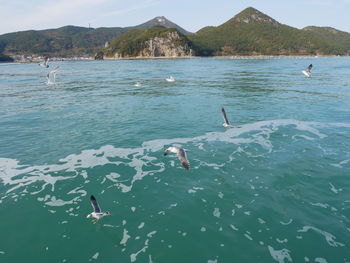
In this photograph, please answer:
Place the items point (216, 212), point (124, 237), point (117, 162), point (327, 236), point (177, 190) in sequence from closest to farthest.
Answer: point (327, 236), point (124, 237), point (216, 212), point (177, 190), point (117, 162)

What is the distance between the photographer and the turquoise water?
8898 mm

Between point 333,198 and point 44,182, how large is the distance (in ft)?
49.2

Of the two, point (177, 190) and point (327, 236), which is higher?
point (327, 236)

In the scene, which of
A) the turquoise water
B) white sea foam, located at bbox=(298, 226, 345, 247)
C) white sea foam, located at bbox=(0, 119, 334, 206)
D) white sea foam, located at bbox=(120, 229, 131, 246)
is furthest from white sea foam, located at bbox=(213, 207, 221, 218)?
white sea foam, located at bbox=(120, 229, 131, 246)

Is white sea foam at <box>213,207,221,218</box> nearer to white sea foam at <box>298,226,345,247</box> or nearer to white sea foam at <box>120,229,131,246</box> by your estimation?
white sea foam at <box>298,226,345,247</box>

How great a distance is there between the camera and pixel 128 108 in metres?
31.7

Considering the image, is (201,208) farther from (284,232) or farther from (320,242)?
(320,242)

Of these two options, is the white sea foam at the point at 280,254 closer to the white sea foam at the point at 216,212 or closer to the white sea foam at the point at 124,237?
the white sea foam at the point at 216,212

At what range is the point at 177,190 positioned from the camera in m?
12.6

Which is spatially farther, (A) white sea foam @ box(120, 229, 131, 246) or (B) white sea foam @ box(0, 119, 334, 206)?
(B) white sea foam @ box(0, 119, 334, 206)

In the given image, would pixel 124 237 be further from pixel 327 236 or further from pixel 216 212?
pixel 327 236

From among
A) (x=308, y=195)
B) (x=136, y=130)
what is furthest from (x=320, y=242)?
(x=136, y=130)

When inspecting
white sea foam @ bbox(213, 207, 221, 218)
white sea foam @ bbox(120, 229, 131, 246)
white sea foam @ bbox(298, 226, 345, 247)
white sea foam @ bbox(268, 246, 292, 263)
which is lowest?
white sea foam @ bbox(120, 229, 131, 246)

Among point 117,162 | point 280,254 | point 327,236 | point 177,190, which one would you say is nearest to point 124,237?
point 177,190
